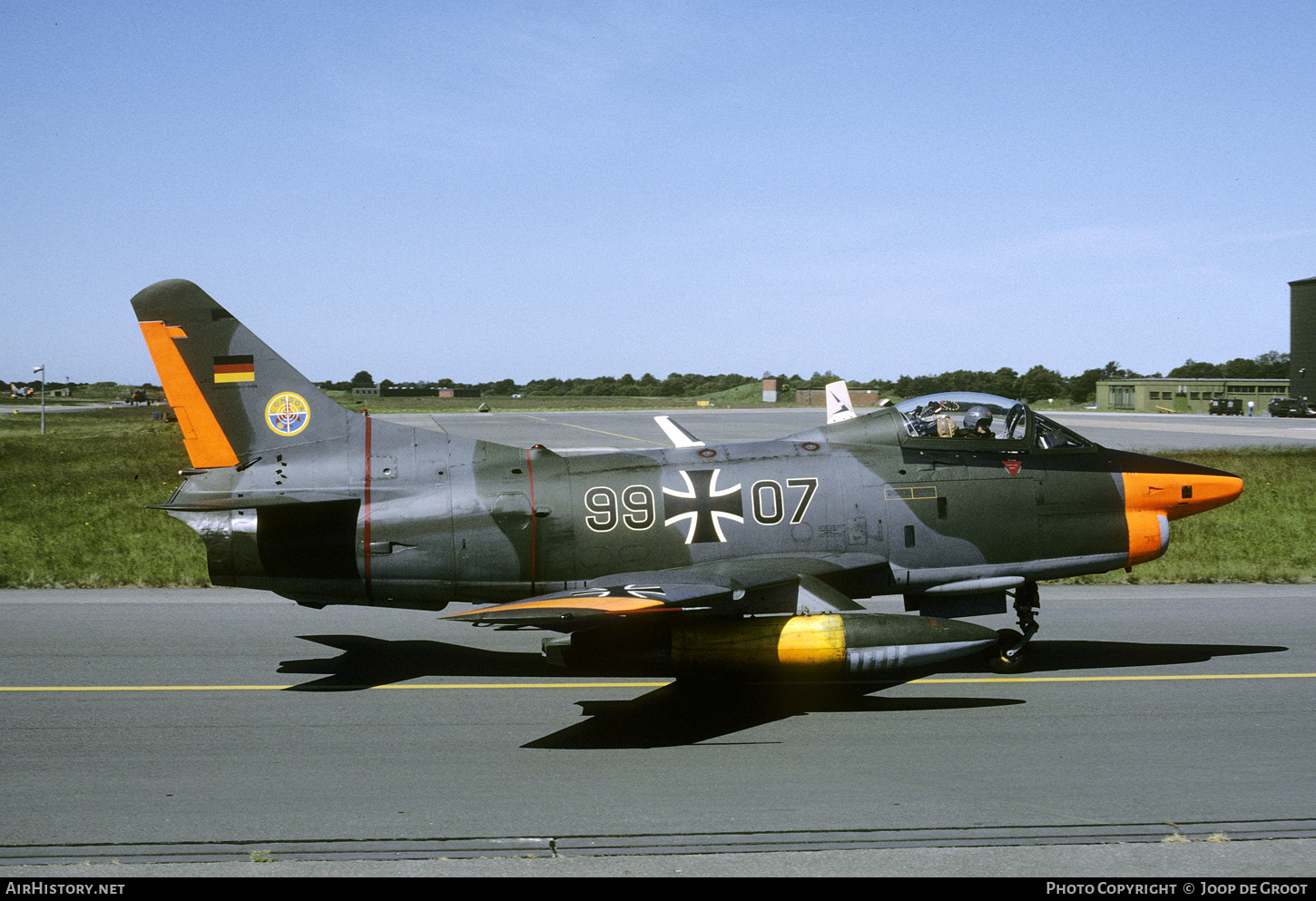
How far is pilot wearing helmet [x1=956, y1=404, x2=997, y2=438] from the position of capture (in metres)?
9.58

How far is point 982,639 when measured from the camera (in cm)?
808

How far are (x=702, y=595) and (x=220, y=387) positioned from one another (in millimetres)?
5588

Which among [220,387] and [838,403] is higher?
[220,387]

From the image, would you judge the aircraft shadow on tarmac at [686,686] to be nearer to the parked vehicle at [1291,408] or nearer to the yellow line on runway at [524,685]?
the yellow line on runway at [524,685]

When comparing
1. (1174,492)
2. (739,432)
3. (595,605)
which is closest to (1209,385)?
(739,432)

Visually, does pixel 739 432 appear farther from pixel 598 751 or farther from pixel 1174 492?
pixel 598 751

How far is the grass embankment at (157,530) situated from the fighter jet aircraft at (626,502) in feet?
21.3

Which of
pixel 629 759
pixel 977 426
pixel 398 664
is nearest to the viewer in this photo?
pixel 629 759

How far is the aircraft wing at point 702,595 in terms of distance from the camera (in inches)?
280

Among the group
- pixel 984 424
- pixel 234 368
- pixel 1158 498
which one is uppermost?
pixel 234 368

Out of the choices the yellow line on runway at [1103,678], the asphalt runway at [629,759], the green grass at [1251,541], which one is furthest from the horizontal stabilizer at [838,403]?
the yellow line on runway at [1103,678]

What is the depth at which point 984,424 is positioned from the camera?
961cm

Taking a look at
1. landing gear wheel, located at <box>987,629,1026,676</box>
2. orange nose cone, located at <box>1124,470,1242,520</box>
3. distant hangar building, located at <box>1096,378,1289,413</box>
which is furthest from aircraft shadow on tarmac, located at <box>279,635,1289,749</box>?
distant hangar building, located at <box>1096,378,1289,413</box>
